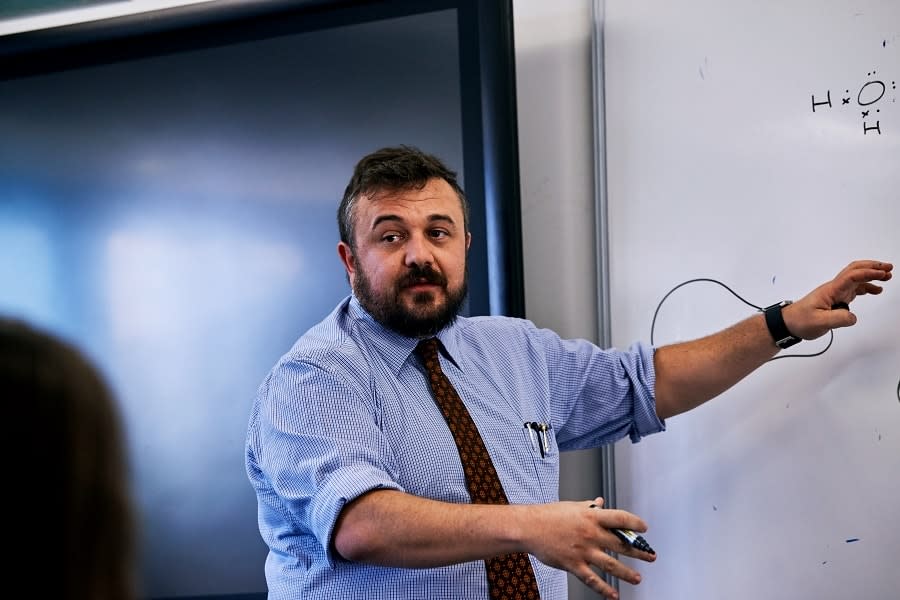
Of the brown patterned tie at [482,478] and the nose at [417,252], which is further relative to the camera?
the nose at [417,252]

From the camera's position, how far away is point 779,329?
1.55 metres

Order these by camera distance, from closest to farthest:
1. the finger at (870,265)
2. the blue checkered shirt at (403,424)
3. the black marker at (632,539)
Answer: the black marker at (632,539)
the blue checkered shirt at (403,424)
the finger at (870,265)

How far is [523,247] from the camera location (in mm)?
1986

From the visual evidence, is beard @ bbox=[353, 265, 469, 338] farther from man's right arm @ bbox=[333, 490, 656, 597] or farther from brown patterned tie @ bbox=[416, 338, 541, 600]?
man's right arm @ bbox=[333, 490, 656, 597]

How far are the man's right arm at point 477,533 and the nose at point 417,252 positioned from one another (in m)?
0.46

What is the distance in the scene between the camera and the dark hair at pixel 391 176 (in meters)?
1.62

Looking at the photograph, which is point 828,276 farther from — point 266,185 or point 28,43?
point 28,43

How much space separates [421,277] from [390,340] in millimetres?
127

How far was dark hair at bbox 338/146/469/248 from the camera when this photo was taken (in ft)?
5.31

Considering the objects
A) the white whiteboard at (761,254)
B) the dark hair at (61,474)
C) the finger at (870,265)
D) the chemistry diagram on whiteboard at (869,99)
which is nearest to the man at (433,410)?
the finger at (870,265)

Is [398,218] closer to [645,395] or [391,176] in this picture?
[391,176]

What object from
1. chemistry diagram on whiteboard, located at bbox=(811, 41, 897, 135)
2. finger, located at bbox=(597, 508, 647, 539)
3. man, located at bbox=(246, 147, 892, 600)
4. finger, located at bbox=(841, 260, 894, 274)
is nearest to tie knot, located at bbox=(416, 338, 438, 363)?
man, located at bbox=(246, 147, 892, 600)

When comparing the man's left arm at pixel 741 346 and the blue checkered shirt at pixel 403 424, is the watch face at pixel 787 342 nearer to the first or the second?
the man's left arm at pixel 741 346

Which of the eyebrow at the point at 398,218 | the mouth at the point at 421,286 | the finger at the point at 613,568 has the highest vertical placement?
the eyebrow at the point at 398,218
